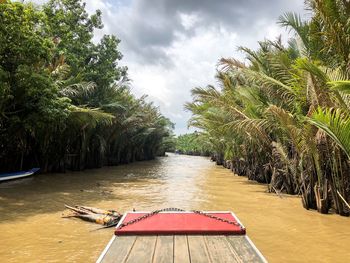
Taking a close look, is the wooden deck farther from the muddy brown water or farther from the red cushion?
the muddy brown water

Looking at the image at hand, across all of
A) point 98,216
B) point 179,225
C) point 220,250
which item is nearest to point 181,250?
point 220,250

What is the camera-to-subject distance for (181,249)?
3521 millimetres

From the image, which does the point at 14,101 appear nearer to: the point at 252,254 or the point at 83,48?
the point at 83,48

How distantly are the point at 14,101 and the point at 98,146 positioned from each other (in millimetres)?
12689

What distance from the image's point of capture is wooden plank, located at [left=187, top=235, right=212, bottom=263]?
3.25 metres

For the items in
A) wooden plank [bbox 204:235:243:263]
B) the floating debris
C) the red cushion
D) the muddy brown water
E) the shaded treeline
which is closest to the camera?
wooden plank [bbox 204:235:243:263]

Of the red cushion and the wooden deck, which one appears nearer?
the wooden deck

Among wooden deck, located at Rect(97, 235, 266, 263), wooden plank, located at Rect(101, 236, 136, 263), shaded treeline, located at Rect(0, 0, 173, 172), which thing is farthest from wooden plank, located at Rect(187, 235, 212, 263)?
shaded treeline, located at Rect(0, 0, 173, 172)

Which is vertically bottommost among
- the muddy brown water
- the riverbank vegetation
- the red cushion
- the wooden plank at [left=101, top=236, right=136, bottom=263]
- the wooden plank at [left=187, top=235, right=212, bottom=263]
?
the muddy brown water

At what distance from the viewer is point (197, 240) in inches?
150

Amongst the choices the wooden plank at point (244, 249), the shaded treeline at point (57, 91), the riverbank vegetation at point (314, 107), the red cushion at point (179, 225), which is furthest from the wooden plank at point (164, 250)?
the shaded treeline at point (57, 91)

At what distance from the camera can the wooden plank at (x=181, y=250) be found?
3.25 meters

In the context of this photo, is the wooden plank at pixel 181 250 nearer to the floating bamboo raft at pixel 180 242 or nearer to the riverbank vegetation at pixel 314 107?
the floating bamboo raft at pixel 180 242

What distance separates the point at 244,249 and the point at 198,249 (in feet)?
1.52
